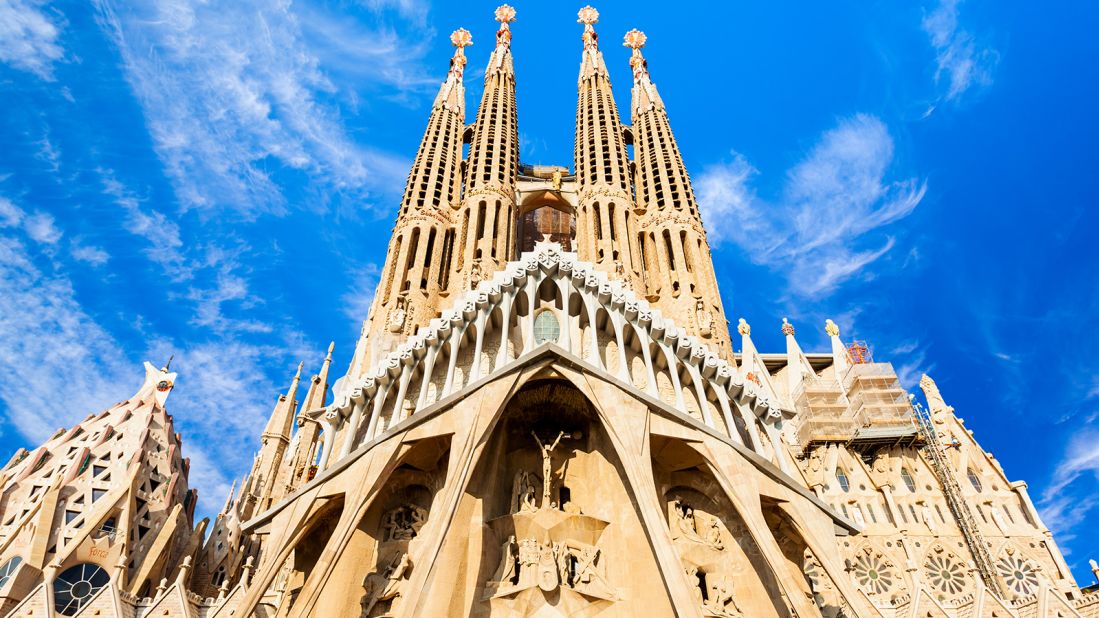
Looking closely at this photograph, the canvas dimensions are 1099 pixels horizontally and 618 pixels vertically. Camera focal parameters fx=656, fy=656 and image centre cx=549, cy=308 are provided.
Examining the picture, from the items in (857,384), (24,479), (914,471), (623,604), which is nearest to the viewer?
(623,604)

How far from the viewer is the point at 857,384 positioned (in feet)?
91.5

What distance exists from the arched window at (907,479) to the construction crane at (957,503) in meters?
0.97

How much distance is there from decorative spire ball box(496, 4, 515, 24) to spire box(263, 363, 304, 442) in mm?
24881

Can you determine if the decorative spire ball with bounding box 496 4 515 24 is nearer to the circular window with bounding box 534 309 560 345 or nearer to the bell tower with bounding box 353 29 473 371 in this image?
the bell tower with bounding box 353 29 473 371

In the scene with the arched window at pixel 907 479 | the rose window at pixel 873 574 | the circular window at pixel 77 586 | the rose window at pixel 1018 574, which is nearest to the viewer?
the circular window at pixel 77 586

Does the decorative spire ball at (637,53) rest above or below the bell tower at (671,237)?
above

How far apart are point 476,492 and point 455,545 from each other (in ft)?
5.01

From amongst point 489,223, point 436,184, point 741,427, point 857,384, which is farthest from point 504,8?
point 741,427

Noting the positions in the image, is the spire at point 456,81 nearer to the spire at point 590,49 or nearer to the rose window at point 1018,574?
the spire at point 590,49

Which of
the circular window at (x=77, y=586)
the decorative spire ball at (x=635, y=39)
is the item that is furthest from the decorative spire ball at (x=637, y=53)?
the circular window at (x=77, y=586)

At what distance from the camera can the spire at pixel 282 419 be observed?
25.7 meters

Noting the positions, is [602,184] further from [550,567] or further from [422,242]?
[550,567]


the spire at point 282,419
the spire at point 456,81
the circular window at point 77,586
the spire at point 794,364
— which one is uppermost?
the spire at point 456,81

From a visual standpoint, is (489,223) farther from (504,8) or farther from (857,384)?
(504,8)
